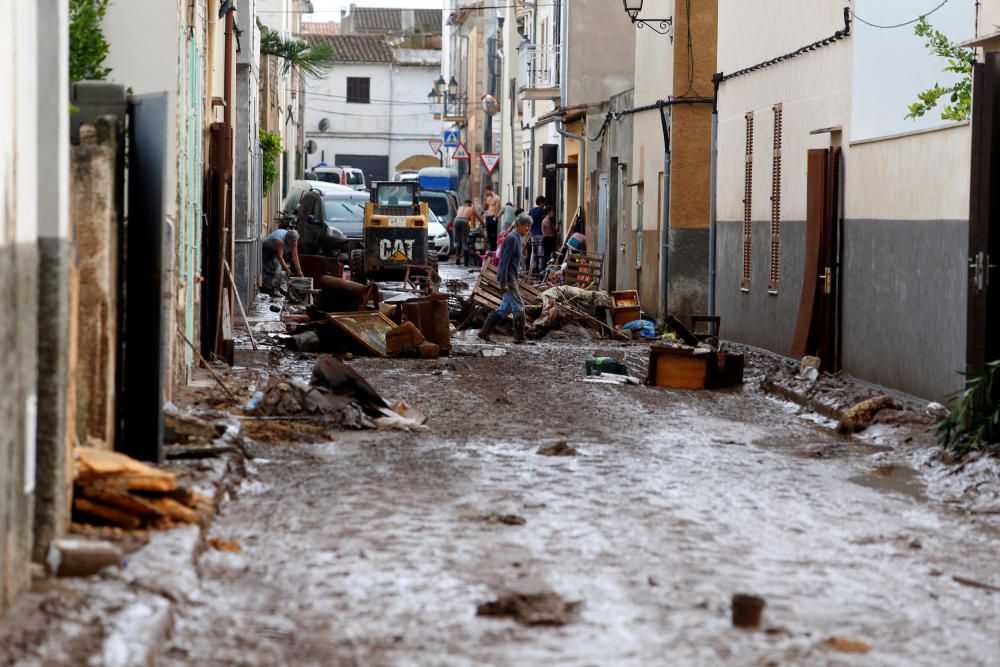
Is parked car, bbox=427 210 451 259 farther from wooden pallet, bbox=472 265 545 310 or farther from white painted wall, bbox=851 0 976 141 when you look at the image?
white painted wall, bbox=851 0 976 141

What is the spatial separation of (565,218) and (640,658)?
33640mm

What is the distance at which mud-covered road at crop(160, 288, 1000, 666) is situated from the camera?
5.96 metres

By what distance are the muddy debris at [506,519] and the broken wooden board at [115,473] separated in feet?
5.40

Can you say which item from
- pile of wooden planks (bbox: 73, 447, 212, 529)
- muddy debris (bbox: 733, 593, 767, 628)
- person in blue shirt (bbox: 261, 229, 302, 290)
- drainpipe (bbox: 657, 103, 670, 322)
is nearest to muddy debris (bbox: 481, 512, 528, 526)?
pile of wooden planks (bbox: 73, 447, 212, 529)

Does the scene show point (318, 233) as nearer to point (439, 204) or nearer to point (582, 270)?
point (582, 270)

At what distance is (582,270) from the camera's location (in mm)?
28047

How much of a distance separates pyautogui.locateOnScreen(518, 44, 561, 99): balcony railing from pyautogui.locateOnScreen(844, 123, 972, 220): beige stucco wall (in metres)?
22.8

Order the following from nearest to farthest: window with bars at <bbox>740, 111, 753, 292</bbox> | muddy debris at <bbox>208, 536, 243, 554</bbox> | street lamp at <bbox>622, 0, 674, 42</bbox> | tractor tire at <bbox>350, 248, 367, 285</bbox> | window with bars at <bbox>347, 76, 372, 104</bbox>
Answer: muddy debris at <bbox>208, 536, 243, 554</bbox>, window with bars at <bbox>740, 111, 753, 292</bbox>, street lamp at <bbox>622, 0, 674, 42</bbox>, tractor tire at <bbox>350, 248, 367, 285</bbox>, window with bars at <bbox>347, 76, 372, 104</bbox>

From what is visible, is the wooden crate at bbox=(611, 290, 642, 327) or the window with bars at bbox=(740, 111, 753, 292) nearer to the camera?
the window with bars at bbox=(740, 111, 753, 292)

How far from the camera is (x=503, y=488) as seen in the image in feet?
31.0

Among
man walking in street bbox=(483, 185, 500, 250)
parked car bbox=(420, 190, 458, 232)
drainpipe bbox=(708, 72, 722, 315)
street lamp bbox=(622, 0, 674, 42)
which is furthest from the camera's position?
parked car bbox=(420, 190, 458, 232)

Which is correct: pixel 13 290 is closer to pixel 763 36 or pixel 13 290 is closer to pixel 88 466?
pixel 88 466

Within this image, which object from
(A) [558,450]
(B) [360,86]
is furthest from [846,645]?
(B) [360,86]

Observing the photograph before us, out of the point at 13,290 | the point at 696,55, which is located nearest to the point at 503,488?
the point at 13,290
